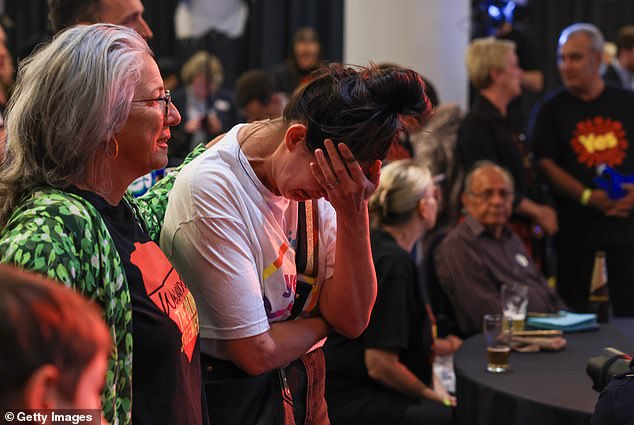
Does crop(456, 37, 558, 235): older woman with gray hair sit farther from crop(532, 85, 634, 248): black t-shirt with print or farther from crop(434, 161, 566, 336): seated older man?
crop(434, 161, 566, 336): seated older man

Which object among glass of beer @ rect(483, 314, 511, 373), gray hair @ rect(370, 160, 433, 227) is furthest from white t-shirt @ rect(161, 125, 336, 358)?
gray hair @ rect(370, 160, 433, 227)

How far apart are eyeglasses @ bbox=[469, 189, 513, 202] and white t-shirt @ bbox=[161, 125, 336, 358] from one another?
2.38 m

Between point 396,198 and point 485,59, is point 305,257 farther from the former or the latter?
point 485,59

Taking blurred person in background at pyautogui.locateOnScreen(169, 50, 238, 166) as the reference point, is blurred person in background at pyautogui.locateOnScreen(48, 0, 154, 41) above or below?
above

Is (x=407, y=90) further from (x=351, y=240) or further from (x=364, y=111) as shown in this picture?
(x=351, y=240)

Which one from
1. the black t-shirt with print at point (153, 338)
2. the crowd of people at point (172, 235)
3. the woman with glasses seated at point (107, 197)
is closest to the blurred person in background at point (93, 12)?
the crowd of people at point (172, 235)

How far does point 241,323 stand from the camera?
1.67 m

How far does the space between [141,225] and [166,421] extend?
36 cm

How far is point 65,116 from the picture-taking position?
1.40 meters

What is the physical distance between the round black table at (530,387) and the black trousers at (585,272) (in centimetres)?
168

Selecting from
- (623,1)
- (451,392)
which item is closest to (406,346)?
(451,392)

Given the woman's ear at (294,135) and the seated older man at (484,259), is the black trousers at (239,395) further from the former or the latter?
the seated older man at (484,259)

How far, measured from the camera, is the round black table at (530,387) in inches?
95.0

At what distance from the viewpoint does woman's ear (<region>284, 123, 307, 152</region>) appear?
1.70 meters
